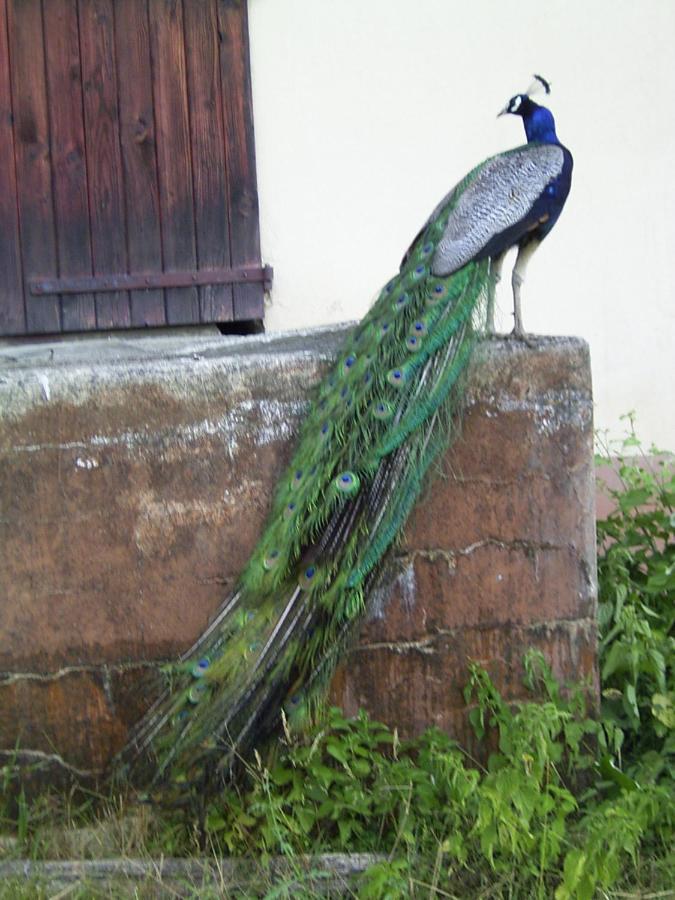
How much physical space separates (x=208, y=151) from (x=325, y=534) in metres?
2.14

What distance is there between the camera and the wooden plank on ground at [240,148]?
4.17 meters

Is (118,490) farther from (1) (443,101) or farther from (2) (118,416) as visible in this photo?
(1) (443,101)

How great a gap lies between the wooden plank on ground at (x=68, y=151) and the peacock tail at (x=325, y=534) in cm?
178

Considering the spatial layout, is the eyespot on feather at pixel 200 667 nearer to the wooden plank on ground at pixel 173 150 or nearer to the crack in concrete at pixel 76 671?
the crack in concrete at pixel 76 671

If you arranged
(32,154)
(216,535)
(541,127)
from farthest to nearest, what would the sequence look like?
(32,154) → (541,127) → (216,535)

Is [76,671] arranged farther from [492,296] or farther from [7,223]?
[7,223]

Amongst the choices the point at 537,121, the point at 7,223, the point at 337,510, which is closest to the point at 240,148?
the point at 7,223

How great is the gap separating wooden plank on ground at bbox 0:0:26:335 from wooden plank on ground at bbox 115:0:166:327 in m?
0.43

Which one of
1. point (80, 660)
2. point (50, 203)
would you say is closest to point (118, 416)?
point (80, 660)

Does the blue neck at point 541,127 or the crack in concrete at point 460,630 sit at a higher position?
the blue neck at point 541,127

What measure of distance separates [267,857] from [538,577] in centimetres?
98

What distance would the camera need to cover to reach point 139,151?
420cm

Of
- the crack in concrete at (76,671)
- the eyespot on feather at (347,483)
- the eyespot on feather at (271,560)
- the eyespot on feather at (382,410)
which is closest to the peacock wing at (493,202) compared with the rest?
the eyespot on feather at (382,410)

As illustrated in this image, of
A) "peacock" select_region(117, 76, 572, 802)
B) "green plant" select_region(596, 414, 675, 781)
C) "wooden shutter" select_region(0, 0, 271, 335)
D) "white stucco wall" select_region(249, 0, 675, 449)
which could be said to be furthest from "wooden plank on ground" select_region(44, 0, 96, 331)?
"green plant" select_region(596, 414, 675, 781)
